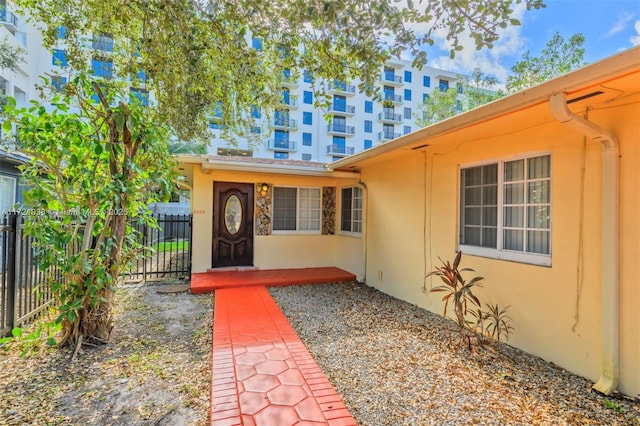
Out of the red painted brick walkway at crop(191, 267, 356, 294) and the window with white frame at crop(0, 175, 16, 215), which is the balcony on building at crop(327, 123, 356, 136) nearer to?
the window with white frame at crop(0, 175, 16, 215)

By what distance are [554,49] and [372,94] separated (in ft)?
48.8

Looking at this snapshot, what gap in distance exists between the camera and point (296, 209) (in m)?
8.67

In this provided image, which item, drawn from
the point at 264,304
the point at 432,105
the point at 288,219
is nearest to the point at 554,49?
the point at 432,105

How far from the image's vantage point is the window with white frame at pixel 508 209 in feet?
12.6

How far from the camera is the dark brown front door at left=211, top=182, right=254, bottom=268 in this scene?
8.01 meters

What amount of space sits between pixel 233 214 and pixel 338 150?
34015 mm

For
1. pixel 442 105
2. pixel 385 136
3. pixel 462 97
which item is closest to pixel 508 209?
pixel 442 105

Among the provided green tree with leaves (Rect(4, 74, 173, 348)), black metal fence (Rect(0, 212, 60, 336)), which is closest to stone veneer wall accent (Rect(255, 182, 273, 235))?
green tree with leaves (Rect(4, 74, 173, 348))

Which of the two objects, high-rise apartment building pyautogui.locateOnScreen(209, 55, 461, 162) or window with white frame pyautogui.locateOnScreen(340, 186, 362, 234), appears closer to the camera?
window with white frame pyautogui.locateOnScreen(340, 186, 362, 234)

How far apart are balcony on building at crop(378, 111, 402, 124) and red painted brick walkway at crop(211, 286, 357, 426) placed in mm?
41901

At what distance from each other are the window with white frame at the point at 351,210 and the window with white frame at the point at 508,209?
336cm

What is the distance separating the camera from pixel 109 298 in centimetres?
398

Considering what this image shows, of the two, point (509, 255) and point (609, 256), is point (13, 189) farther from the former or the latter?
point (609, 256)

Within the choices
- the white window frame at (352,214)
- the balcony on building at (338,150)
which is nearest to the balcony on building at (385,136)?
the balcony on building at (338,150)
